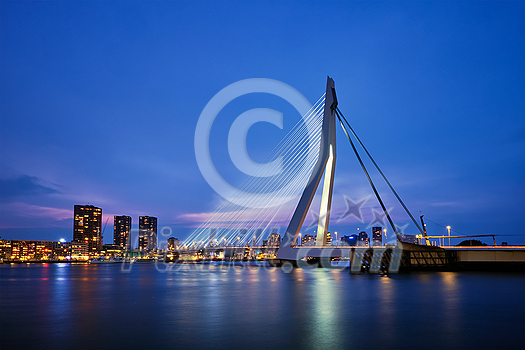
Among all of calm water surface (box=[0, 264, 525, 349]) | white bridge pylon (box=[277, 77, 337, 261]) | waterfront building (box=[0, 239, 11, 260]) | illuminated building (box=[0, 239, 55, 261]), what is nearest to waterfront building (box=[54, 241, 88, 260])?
illuminated building (box=[0, 239, 55, 261])

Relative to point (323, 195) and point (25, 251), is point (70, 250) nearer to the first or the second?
point (25, 251)

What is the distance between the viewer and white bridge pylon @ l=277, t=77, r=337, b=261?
3762 cm

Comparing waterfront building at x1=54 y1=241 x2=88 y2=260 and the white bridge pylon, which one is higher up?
the white bridge pylon

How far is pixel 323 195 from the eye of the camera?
1563 inches

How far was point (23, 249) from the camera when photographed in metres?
179

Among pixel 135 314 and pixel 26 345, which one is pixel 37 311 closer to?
pixel 135 314

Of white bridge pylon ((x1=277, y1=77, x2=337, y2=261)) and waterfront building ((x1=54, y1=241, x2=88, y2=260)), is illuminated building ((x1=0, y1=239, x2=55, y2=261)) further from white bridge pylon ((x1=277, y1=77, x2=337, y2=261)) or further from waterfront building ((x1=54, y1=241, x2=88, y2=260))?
white bridge pylon ((x1=277, y1=77, x2=337, y2=261))

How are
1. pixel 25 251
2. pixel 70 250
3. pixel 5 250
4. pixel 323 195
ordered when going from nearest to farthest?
pixel 323 195
pixel 5 250
pixel 25 251
pixel 70 250

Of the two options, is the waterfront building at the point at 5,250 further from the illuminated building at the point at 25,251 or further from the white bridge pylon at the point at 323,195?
the white bridge pylon at the point at 323,195

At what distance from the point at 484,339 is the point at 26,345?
1319cm

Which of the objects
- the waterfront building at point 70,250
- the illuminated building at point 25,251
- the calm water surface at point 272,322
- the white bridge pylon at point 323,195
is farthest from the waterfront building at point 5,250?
the calm water surface at point 272,322

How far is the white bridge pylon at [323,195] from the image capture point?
123 feet

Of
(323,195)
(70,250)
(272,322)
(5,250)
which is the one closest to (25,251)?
(5,250)

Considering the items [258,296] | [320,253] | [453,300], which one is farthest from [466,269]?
[258,296]
